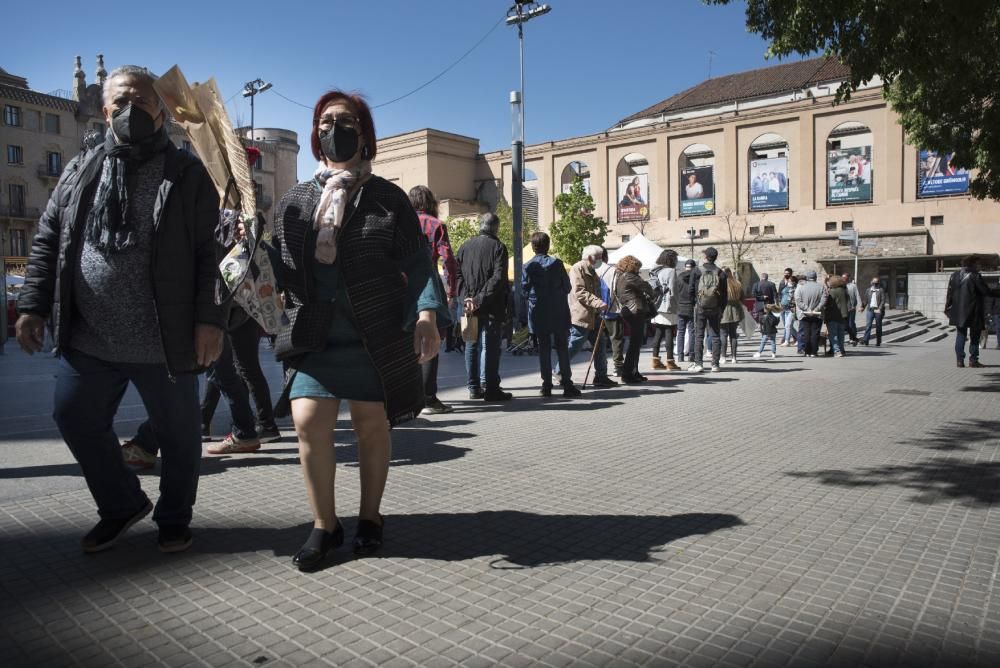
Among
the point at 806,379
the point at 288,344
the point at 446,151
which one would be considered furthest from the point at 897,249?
the point at 288,344

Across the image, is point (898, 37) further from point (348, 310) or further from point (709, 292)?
point (348, 310)

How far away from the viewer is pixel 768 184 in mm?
54594

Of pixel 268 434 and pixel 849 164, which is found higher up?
pixel 849 164

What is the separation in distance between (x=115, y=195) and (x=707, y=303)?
1026cm

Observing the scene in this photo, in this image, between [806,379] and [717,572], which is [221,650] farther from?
[806,379]

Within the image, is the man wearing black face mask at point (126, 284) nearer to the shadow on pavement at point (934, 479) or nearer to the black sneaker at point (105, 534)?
the black sneaker at point (105, 534)

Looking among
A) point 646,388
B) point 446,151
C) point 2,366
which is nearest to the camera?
point 646,388

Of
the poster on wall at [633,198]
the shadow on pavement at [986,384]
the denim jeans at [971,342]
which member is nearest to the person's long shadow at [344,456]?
the shadow on pavement at [986,384]

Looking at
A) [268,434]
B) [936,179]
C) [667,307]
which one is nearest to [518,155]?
[667,307]

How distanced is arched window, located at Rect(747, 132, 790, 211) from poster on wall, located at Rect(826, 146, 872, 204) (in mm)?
2918

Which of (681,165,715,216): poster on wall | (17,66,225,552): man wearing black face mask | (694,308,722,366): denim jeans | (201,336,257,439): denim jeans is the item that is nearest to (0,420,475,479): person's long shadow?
(201,336,257,439): denim jeans

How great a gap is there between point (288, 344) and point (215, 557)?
100cm

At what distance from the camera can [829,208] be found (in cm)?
5228

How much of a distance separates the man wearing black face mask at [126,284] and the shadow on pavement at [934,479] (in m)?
3.84
